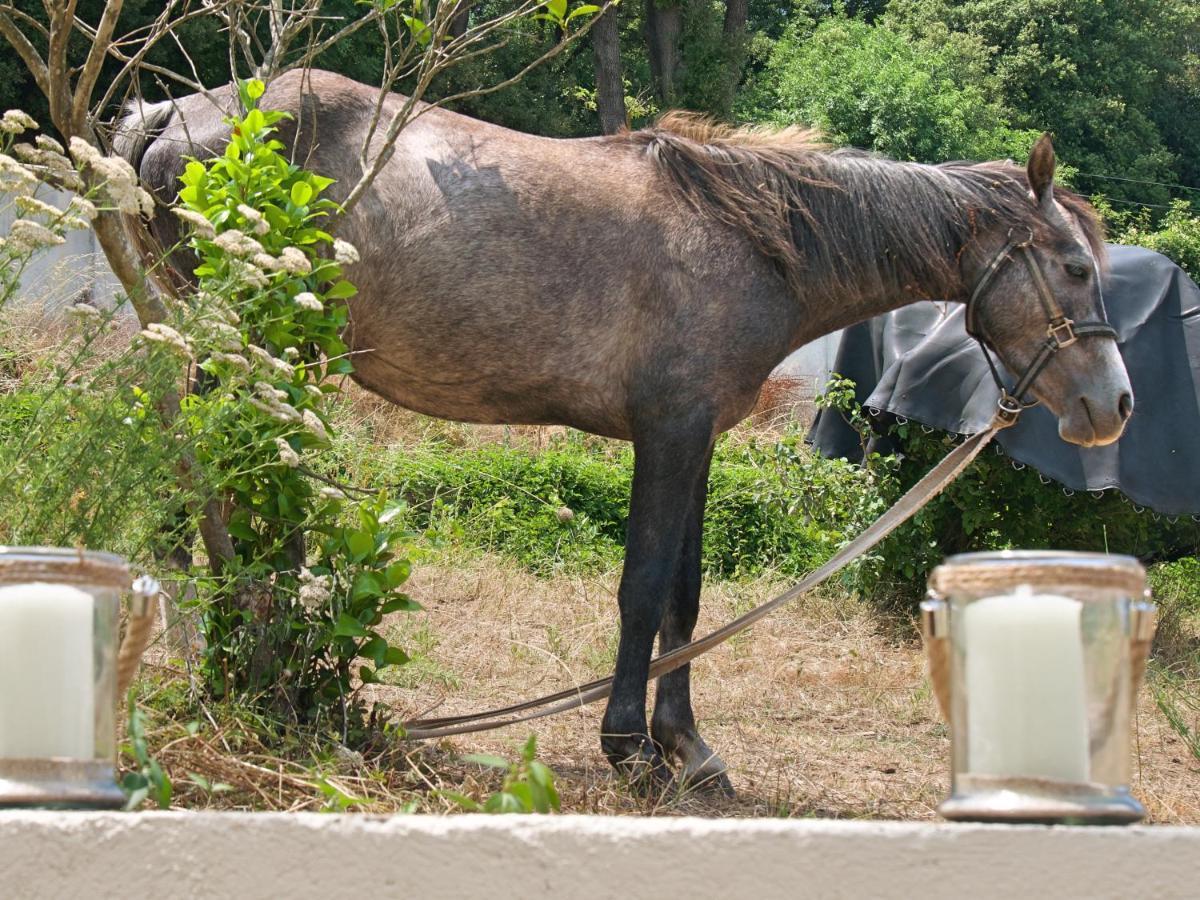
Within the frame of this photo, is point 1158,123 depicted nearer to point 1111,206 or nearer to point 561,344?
point 1111,206

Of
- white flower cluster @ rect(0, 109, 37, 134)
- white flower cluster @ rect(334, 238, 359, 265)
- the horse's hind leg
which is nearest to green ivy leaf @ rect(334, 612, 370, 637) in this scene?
white flower cluster @ rect(334, 238, 359, 265)

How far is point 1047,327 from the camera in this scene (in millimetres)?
4938

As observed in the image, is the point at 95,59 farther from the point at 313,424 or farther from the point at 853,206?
the point at 853,206

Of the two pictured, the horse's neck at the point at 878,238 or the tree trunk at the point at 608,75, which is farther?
the tree trunk at the point at 608,75

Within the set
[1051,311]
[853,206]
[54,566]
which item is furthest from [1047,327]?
[54,566]

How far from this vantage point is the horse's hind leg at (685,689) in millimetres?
4887

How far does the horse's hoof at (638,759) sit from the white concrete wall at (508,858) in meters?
2.94

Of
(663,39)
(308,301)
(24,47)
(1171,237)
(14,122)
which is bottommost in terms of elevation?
(308,301)

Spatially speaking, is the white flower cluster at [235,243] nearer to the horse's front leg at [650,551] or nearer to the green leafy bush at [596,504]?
the horse's front leg at [650,551]

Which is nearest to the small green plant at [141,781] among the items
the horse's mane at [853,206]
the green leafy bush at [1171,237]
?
the horse's mane at [853,206]

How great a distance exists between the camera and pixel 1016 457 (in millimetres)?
7684

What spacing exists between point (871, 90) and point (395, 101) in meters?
21.4

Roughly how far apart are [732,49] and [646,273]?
2135cm

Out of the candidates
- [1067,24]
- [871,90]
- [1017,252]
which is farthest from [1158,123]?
[1017,252]
